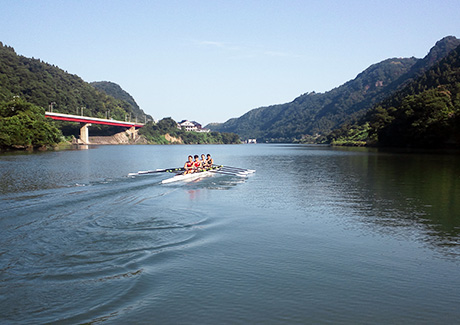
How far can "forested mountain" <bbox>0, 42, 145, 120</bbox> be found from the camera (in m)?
126

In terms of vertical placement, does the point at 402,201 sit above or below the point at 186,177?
below

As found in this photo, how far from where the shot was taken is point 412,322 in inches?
238

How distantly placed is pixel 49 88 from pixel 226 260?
A: 148526 mm

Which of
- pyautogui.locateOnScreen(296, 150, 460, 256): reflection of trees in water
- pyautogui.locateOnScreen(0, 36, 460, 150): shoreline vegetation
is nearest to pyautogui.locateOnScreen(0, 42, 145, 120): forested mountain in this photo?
pyautogui.locateOnScreen(0, 36, 460, 150): shoreline vegetation

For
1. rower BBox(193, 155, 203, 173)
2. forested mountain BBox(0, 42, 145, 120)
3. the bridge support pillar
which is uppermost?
forested mountain BBox(0, 42, 145, 120)

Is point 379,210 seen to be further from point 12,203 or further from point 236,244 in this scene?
point 12,203

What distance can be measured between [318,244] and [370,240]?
1.64m

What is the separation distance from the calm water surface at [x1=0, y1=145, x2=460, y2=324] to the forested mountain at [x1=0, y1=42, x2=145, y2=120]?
104 m

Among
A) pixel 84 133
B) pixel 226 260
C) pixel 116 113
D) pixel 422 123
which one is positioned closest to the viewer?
pixel 226 260

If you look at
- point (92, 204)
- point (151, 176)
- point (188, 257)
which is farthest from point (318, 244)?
point (151, 176)

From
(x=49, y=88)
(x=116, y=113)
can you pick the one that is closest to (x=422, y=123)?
(x=49, y=88)

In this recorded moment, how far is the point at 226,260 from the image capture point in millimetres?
8906

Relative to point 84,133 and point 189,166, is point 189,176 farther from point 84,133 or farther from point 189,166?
point 84,133

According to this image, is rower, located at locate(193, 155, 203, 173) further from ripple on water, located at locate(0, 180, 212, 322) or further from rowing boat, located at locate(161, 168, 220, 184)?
ripple on water, located at locate(0, 180, 212, 322)
